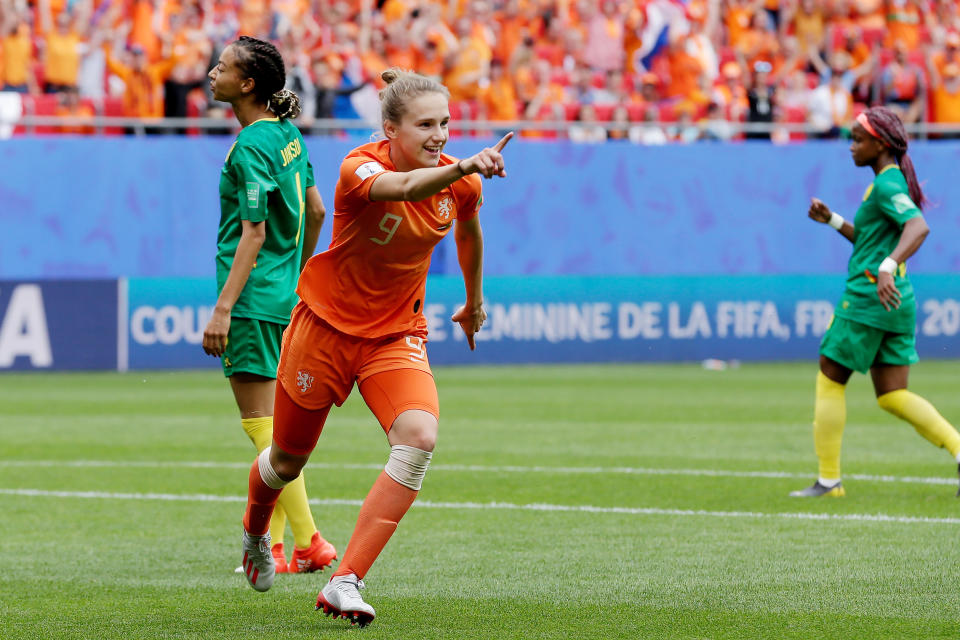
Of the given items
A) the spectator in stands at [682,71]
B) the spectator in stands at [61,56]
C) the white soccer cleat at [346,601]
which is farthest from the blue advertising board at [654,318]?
the white soccer cleat at [346,601]

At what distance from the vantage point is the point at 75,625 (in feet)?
18.8

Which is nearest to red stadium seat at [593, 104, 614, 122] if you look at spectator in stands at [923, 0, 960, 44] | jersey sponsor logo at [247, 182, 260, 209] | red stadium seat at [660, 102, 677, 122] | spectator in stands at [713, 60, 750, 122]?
red stadium seat at [660, 102, 677, 122]

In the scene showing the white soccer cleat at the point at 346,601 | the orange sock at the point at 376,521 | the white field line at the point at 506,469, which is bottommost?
the white field line at the point at 506,469

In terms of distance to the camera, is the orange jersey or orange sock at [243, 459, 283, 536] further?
orange sock at [243, 459, 283, 536]

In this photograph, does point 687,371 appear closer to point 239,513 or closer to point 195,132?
point 195,132

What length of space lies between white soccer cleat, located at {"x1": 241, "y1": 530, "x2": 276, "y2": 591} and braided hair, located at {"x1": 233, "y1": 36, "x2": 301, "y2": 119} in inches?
75.4

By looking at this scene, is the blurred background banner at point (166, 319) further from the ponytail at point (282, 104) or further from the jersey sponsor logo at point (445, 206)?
the jersey sponsor logo at point (445, 206)

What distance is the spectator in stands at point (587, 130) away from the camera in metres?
22.1

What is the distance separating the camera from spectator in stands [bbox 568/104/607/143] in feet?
72.5

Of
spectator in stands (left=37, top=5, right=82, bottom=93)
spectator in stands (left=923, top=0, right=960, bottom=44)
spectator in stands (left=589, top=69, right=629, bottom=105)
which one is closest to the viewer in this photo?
spectator in stands (left=37, top=5, right=82, bottom=93)

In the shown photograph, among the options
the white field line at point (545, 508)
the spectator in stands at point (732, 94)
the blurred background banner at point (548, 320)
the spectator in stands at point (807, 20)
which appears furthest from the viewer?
the spectator in stands at point (807, 20)

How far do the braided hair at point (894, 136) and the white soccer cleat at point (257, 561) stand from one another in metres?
4.75

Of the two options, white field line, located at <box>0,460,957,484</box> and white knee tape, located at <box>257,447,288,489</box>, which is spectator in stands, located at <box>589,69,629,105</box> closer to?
white field line, located at <box>0,460,957,484</box>

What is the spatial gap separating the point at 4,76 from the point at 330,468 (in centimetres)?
1128
